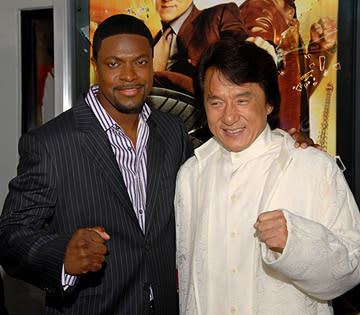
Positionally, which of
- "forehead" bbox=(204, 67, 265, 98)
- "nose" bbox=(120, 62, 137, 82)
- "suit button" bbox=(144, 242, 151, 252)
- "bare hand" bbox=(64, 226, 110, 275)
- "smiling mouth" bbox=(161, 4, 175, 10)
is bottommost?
"suit button" bbox=(144, 242, 151, 252)

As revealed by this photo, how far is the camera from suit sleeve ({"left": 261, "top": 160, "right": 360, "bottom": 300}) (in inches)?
47.9

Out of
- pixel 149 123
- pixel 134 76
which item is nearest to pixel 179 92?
pixel 149 123

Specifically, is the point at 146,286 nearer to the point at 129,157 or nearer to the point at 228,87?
the point at 129,157

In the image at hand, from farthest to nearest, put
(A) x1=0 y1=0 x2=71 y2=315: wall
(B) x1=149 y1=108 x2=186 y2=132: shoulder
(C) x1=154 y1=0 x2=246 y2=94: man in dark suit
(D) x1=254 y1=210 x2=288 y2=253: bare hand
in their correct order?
(A) x1=0 y1=0 x2=71 y2=315: wall, (C) x1=154 y1=0 x2=246 y2=94: man in dark suit, (B) x1=149 y1=108 x2=186 y2=132: shoulder, (D) x1=254 y1=210 x2=288 y2=253: bare hand

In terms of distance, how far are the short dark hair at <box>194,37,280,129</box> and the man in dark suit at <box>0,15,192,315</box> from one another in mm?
320

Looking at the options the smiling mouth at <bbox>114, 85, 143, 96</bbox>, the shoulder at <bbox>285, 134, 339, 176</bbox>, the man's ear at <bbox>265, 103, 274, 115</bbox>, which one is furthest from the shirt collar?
the shoulder at <bbox>285, 134, 339, 176</bbox>

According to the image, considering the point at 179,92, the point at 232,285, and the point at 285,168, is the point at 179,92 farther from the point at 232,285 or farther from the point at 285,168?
the point at 232,285

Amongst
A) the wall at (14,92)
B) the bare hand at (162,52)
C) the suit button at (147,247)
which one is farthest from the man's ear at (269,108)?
the wall at (14,92)

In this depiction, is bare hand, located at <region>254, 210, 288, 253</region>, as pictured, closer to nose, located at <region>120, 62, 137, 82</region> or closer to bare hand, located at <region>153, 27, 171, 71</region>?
nose, located at <region>120, 62, 137, 82</region>

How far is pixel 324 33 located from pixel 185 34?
76 cm

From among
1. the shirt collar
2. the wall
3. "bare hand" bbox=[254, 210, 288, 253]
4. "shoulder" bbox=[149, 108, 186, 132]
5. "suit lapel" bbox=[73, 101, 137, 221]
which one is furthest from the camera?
the wall

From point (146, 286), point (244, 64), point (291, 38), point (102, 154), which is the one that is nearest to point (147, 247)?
point (146, 286)

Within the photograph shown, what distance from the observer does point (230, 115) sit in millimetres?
1472

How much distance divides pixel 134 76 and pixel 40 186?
0.57 meters
